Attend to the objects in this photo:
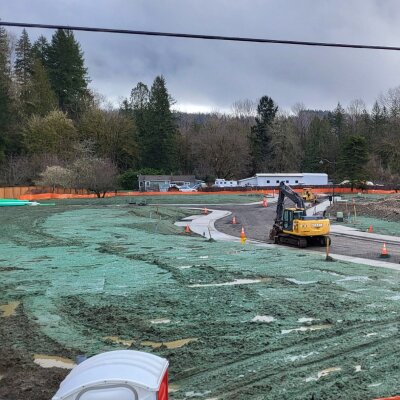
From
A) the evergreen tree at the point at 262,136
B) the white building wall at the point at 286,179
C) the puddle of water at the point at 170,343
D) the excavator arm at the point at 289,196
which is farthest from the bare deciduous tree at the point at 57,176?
the puddle of water at the point at 170,343

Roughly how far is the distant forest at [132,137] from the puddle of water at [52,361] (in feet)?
200

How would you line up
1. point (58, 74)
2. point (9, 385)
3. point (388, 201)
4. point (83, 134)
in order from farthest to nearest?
1. point (58, 74)
2. point (83, 134)
3. point (388, 201)
4. point (9, 385)

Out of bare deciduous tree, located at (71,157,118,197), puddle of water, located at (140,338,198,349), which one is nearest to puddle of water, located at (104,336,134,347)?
puddle of water, located at (140,338,198,349)

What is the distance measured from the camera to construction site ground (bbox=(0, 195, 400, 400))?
749 cm

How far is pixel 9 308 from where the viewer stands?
12.1m

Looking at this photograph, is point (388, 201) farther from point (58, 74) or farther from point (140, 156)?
point (58, 74)

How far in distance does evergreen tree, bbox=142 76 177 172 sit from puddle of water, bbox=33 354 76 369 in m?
90.5

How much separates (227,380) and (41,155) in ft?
252

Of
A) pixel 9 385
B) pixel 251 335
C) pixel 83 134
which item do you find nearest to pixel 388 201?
pixel 251 335

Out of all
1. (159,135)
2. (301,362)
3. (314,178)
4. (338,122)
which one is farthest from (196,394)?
(338,122)

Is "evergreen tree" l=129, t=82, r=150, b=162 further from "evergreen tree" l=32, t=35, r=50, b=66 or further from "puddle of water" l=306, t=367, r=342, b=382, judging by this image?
"puddle of water" l=306, t=367, r=342, b=382

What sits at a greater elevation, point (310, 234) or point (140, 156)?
point (140, 156)

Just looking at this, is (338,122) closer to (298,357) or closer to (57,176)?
(57,176)

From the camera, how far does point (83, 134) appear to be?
291 feet
